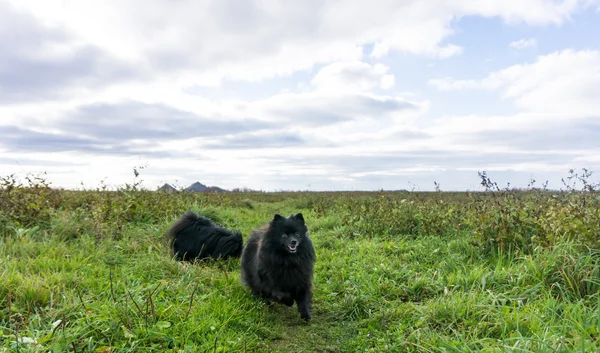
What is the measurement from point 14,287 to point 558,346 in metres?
4.99

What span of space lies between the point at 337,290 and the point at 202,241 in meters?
2.86

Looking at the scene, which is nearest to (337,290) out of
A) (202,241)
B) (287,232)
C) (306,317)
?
(306,317)

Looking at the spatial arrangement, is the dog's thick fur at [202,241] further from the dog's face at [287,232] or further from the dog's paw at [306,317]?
the dog's paw at [306,317]

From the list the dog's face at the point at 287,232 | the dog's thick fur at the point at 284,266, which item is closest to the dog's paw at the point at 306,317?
the dog's thick fur at the point at 284,266

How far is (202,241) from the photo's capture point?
278 inches

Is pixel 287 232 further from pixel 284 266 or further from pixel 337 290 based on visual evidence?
pixel 337 290

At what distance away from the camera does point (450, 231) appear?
308 inches

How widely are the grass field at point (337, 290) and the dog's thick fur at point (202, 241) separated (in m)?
0.27

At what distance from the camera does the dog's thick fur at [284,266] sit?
498 cm

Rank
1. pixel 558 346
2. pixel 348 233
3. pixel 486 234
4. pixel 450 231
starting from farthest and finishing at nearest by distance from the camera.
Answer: pixel 348 233 → pixel 450 231 → pixel 486 234 → pixel 558 346

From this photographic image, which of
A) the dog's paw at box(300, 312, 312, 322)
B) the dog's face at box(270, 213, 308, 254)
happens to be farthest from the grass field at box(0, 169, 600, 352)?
the dog's face at box(270, 213, 308, 254)

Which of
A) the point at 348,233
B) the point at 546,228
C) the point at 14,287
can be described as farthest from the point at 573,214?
the point at 14,287

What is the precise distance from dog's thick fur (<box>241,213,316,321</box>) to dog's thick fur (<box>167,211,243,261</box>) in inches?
66.4

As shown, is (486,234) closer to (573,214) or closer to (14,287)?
(573,214)
